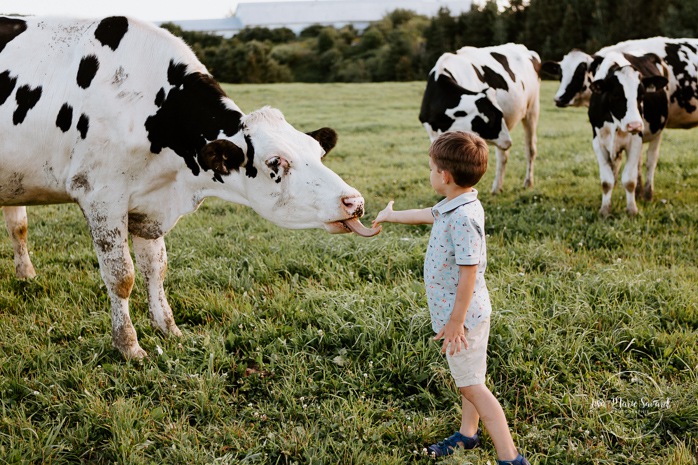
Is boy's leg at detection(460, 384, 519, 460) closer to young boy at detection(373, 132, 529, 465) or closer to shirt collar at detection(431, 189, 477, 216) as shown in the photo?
young boy at detection(373, 132, 529, 465)

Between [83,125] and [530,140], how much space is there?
7974 millimetres

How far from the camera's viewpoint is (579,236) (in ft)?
20.1

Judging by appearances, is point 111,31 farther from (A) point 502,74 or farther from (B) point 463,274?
(A) point 502,74

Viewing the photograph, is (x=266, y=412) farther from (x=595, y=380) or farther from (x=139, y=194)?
(x=595, y=380)

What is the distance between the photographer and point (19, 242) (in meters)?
5.41

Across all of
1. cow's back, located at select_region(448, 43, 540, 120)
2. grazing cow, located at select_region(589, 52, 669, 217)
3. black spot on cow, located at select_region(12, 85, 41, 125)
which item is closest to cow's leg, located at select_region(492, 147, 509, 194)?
cow's back, located at select_region(448, 43, 540, 120)

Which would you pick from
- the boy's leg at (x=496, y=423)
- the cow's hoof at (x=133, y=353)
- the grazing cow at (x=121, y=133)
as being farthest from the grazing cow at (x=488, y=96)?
the boy's leg at (x=496, y=423)

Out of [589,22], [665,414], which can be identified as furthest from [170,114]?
[589,22]

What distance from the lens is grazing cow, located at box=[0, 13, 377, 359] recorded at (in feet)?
12.2

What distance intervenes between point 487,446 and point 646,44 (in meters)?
7.91

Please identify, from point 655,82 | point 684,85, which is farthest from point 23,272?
point 684,85

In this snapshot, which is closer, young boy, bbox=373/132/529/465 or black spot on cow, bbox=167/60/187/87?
young boy, bbox=373/132/529/465

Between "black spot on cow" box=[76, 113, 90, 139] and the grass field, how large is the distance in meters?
1.38

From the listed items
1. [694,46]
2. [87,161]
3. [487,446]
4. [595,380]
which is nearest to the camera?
[487,446]
